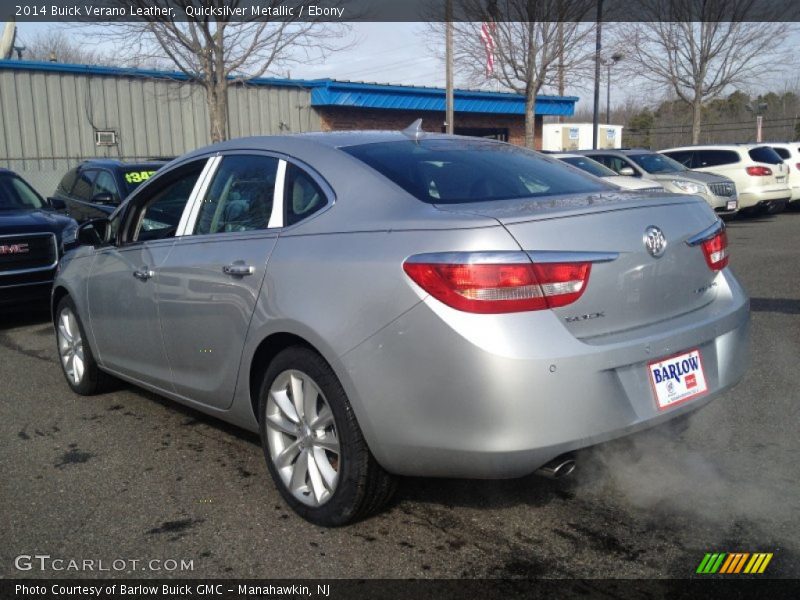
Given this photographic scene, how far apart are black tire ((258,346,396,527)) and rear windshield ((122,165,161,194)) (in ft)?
29.3

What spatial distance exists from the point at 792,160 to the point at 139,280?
18.5m

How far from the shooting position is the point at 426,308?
293 centimetres

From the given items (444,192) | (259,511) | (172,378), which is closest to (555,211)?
(444,192)

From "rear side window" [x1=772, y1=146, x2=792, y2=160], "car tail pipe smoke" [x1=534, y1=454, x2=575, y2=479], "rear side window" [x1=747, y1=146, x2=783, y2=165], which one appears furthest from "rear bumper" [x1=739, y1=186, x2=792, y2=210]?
"car tail pipe smoke" [x1=534, y1=454, x2=575, y2=479]

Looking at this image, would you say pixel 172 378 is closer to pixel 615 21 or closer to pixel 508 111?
pixel 615 21

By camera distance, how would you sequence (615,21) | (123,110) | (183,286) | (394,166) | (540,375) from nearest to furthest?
(540,375), (394,166), (183,286), (123,110), (615,21)

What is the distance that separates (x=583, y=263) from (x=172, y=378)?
240cm

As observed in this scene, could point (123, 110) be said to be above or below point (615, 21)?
below

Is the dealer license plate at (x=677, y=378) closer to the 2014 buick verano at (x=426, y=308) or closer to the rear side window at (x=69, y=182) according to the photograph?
the 2014 buick verano at (x=426, y=308)

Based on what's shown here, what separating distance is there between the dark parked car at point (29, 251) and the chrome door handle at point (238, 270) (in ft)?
16.5

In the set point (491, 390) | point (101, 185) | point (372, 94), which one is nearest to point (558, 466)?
point (491, 390)

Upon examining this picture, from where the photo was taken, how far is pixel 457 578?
3.01 m

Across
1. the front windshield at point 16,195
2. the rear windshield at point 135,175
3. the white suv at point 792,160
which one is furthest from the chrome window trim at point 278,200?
the white suv at point 792,160

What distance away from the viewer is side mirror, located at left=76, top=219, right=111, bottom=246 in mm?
5129
